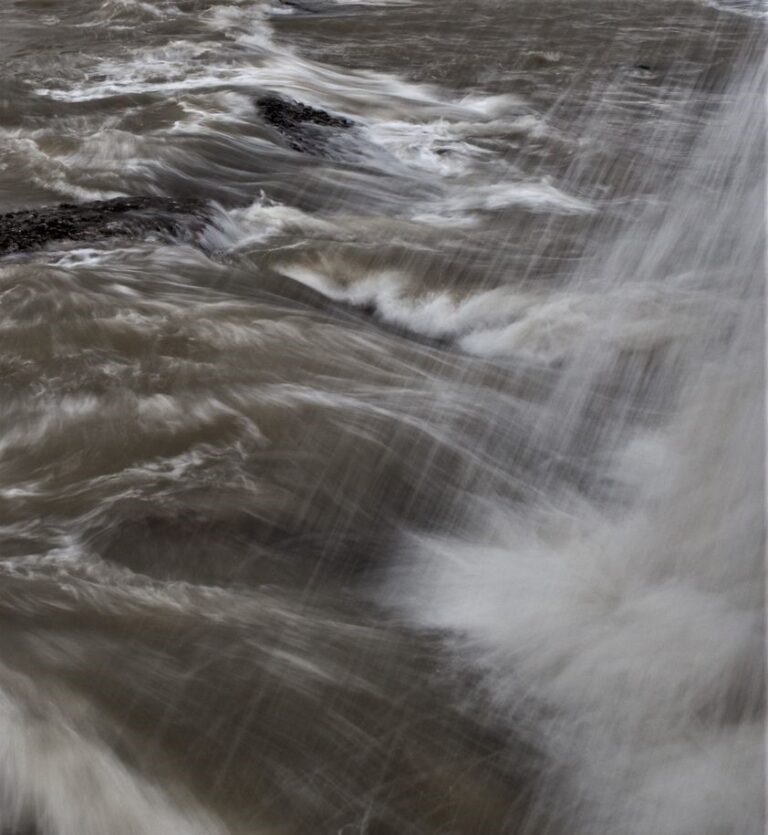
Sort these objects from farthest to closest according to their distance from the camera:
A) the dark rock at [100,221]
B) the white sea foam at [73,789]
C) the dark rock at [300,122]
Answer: the dark rock at [300,122] → the dark rock at [100,221] → the white sea foam at [73,789]

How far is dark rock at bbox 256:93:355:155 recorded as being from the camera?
17.8 feet

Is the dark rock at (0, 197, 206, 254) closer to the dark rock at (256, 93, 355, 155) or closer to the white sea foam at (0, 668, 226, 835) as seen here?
the dark rock at (256, 93, 355, 155)

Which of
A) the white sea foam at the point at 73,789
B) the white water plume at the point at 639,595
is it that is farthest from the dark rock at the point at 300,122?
the white sea foam at the point at 73,789

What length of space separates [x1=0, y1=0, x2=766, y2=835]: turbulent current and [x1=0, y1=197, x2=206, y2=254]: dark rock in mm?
22

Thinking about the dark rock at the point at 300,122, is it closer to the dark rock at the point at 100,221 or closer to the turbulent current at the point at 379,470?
the turbulent current at the point at 379,470

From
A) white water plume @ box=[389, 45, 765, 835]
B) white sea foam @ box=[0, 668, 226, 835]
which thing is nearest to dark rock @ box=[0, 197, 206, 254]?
white water plume @ box=[389, 45, 765, 835]

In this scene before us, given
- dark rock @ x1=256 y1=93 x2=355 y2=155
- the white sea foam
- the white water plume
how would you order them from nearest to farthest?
1. the white sea foam
2. the white water plume
3. dark rock @ x1=256 y1=93 x2=355 y2=155

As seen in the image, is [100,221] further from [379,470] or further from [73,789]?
[73,789]

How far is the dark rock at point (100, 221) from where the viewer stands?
437 cm

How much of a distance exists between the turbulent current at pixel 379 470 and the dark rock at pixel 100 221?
22 mm

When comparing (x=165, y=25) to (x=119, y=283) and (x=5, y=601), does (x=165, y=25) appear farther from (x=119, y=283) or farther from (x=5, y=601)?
(x=5, y=601)

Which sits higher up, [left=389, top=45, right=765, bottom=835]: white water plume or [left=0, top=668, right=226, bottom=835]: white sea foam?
[left=389, top=45, right=765, bottom=835]: white water plume

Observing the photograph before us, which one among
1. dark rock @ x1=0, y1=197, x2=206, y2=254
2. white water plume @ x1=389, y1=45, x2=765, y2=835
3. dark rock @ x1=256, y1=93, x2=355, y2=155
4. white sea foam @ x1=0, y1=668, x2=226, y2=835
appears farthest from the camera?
dark rock @ x1=256, y1=93, x2=355, y2=155

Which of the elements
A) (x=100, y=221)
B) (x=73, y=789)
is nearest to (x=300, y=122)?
(x=100, y=221)
